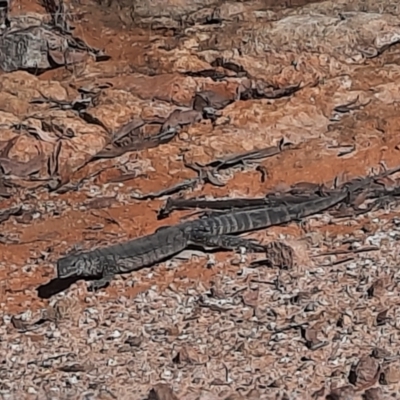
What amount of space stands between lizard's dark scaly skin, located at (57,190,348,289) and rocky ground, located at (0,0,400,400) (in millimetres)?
69

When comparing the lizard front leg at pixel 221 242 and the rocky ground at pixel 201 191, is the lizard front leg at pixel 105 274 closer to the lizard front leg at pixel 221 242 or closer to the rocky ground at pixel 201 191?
the rocky ground at pixel 201 191

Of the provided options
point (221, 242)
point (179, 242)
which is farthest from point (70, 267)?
point (221, 242)

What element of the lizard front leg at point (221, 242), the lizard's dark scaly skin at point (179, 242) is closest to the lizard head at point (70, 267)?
the lizard's dark scaly skin at point (179, 242)

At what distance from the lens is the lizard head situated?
5.70m

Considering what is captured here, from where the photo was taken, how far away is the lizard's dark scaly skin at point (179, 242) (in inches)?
226

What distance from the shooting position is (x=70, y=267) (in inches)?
225

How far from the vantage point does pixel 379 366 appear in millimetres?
4551

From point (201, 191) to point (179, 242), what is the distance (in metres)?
0.99

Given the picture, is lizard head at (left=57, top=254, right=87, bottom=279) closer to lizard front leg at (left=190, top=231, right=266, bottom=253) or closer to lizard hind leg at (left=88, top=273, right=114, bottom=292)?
lizard hind leg at (left=88, top=273, right=114, bottom=292)

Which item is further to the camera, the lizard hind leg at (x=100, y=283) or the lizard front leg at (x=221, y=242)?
the lizard front leg at (x=221, y=242)

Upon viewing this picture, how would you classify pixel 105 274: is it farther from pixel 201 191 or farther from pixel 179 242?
pixel 201 191

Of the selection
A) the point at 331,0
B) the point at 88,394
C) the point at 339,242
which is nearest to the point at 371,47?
the point at 331,0

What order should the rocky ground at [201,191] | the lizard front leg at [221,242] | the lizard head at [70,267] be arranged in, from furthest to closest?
the lizard front leg at [221,242] < the lizard head at [70,267] < the rocky ground at [201,191]

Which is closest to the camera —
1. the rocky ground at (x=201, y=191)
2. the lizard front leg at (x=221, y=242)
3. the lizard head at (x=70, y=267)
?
the rocky ground at (x=201, y=191)
